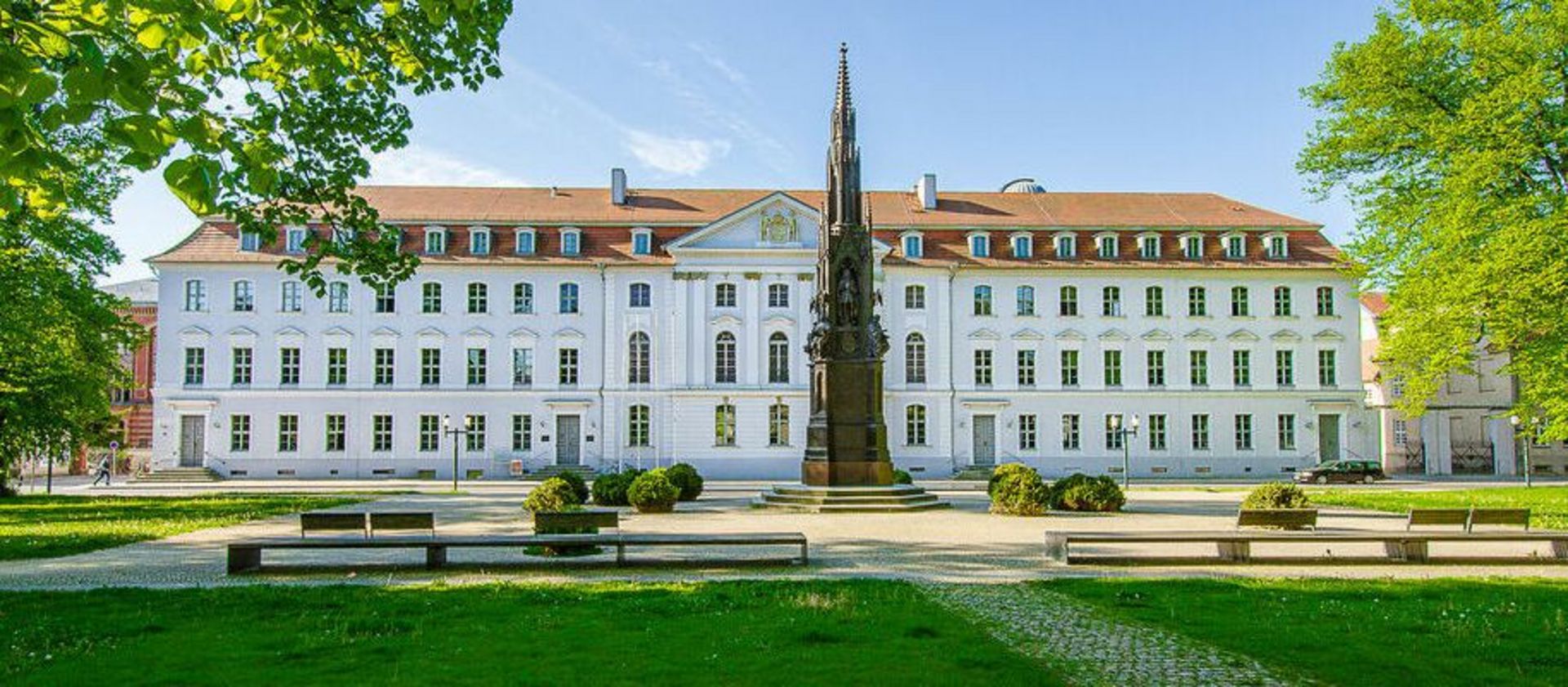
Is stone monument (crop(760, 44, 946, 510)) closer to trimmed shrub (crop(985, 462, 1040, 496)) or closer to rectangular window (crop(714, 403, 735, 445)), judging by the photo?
trimmed shrub (crop(985, 462, 1040, 496))

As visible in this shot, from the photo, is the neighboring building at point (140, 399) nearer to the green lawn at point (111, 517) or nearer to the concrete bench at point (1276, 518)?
the green lawn at point (111, 517)

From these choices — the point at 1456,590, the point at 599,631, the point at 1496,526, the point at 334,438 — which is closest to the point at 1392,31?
the point at 1496,526

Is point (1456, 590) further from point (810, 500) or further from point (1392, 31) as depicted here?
point (1392, 31)

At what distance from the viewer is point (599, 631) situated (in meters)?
8.44

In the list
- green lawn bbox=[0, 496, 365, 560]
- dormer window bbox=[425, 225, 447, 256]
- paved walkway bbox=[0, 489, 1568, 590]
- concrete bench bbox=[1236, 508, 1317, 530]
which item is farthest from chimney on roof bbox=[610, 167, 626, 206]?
concrete bench bbox=[1236, 508, 1317, 530]

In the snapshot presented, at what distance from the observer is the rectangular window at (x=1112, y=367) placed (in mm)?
46844

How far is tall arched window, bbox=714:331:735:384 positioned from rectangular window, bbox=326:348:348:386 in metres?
14.7

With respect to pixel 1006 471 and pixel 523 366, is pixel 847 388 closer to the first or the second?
pixel 1006 471

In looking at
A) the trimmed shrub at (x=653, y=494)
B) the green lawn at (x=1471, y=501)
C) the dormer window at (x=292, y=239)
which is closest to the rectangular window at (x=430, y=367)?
the dormer window at (x=292, y=239)

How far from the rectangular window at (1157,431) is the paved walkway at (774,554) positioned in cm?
2524

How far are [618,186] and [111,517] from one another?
28.1 meters

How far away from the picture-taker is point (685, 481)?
25.1 meters

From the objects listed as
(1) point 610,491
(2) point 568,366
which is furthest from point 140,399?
(1) point 610,491

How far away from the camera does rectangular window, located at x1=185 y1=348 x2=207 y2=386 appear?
44.8 m
